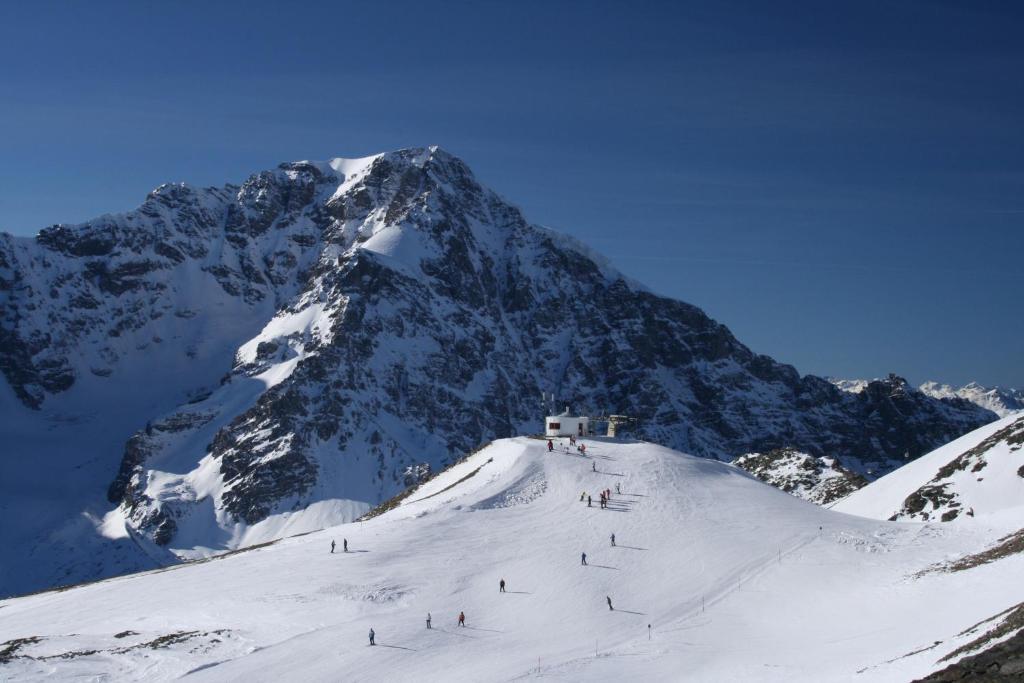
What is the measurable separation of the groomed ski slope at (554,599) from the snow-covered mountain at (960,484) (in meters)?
15.3

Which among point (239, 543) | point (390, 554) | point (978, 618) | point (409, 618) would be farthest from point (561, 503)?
point (239, 543)

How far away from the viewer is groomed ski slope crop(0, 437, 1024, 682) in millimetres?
41000

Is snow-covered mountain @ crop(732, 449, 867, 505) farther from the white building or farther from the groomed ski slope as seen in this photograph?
the groomed ski slope

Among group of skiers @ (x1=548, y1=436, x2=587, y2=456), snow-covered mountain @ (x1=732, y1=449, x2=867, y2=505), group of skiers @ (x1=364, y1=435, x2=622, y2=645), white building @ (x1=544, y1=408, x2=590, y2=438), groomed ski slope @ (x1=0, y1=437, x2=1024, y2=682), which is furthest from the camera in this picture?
snow-covered mountain @ (x1=732, y1=449, x2=867, y2=505)

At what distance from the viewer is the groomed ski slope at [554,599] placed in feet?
135

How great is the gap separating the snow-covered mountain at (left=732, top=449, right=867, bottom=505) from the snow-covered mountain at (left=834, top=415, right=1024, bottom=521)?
1141 cm

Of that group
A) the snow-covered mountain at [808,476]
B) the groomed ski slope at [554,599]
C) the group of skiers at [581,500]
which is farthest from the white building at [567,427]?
the snow-covered mountain at [808,476]

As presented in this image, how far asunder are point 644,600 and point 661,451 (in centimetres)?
3133

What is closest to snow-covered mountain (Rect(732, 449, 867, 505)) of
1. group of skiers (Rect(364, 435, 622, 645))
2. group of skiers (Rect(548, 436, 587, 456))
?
group of skiers (Rect(548, 436, 587, 456))

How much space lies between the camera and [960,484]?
8006 cm

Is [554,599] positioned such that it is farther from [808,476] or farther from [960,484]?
[808,476]

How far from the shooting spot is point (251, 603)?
50.4 metres

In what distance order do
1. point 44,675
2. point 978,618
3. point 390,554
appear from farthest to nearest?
1. point 390,554
2. point 44,675
3. point 978,618

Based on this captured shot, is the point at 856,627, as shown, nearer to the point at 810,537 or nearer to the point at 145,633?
the point at 810,537
